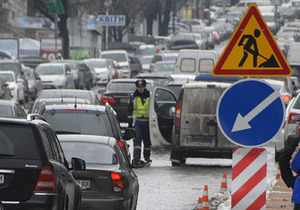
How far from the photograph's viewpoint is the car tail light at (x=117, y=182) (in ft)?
35.9

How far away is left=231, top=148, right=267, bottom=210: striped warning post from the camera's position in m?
8.31

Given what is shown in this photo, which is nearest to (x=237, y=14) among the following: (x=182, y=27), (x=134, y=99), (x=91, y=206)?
(x=182, y=27)

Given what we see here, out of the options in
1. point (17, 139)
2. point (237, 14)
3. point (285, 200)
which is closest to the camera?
point (17, 139)

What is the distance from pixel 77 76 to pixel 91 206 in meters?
36.2

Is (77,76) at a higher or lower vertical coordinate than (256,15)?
lower

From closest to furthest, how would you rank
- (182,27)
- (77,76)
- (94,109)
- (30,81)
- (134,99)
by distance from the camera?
(94,109), (134,99), (30,81), (77,76), (182,27)

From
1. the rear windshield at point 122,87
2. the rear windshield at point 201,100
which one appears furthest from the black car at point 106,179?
the rear windshield at point 122,87

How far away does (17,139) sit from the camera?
7.99 m

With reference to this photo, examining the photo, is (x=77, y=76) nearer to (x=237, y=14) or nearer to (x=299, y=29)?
(x=299, y=29)

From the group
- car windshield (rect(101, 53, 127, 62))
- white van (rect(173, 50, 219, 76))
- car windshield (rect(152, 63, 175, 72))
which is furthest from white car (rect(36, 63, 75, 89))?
car windshield (rect(101, 53, 127, 62))

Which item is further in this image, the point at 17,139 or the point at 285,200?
the point at 285,200

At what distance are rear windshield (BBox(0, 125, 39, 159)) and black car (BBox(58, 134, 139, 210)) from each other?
292 cm

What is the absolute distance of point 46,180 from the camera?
793 cm

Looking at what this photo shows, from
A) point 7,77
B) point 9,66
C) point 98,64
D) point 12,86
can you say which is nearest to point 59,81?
point 9,66
